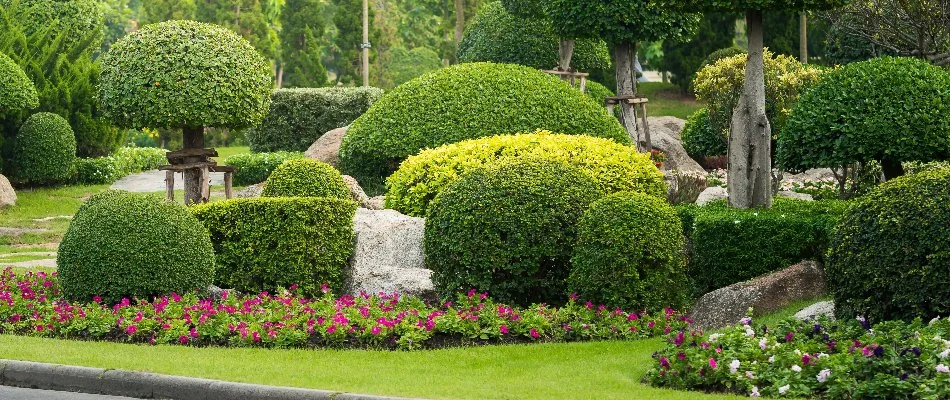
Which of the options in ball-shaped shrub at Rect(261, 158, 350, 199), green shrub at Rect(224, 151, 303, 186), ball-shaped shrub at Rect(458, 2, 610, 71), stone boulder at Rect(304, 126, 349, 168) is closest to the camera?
ball-shaped shrub at Rect(261, 158, 350, 199)

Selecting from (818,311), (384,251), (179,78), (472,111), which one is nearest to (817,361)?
(818,311)

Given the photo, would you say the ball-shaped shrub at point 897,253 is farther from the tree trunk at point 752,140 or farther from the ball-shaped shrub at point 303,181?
the ball-shaped shrub at point 303,181

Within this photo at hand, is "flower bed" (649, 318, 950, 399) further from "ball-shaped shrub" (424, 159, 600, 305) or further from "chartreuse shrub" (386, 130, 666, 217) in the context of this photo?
"chartreuse shrub" (386, 130, 666, 217)

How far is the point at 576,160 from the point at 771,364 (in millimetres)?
5526

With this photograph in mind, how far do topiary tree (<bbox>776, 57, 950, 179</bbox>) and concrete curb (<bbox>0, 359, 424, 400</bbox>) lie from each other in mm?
6588

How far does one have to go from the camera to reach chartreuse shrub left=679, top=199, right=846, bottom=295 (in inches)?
494

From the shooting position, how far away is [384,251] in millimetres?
13766

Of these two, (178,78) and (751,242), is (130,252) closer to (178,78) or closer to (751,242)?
(178,78)

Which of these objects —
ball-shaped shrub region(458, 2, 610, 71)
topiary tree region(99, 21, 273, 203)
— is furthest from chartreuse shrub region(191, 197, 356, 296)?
ball-shaped shrub region(458, 2, 610, 71)

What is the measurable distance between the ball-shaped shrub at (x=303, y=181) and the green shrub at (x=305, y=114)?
1342 centimetres

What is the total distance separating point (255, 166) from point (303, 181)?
11.1 meters

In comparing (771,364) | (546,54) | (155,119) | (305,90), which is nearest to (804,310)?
(771,364)

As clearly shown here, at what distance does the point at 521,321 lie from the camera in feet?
36.8

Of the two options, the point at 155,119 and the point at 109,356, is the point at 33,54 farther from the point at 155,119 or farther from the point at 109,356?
the point at 109,356
